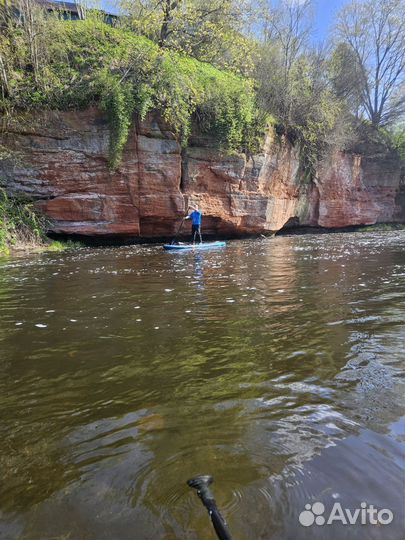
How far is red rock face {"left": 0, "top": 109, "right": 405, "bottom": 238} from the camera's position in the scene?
16.1 meters

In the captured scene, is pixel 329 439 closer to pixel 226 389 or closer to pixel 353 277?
pixel 226 389

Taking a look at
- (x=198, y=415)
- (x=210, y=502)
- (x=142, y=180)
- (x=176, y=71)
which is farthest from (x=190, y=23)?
(x=210, y=502)

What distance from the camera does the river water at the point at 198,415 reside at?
200 centimetres

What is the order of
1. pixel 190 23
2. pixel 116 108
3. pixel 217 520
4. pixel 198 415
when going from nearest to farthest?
pixel 217 520 → pixel 198 415 → pixel 116 108 → pixel 190 23

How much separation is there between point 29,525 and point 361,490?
1.65m

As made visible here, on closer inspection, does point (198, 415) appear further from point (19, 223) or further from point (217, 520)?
point (19, 223)

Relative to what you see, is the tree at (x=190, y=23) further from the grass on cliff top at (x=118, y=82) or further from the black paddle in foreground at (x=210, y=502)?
the black paddle in foreground at (x=210, y=502)

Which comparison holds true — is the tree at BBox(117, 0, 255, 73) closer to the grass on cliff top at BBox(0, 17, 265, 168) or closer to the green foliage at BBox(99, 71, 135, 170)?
the grass on cliff top at BBox(0, 17, 265, 168)

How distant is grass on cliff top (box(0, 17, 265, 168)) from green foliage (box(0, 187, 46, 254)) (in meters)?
3.56

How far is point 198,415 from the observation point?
2912 millimetres

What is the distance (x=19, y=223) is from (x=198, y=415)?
14.7m

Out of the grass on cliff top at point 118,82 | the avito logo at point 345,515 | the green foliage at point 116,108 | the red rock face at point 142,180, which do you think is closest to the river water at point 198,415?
the avito logo at point 345,515

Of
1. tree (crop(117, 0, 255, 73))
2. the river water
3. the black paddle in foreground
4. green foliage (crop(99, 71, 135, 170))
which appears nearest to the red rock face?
green foliage (crop(99, 71, 135, 170))

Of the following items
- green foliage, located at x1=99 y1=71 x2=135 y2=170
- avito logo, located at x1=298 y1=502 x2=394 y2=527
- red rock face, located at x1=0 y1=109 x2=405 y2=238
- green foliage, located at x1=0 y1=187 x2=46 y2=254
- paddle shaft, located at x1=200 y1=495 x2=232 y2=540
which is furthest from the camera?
green foliage, located at x1=99 y1=71 x2=135 y2=170
